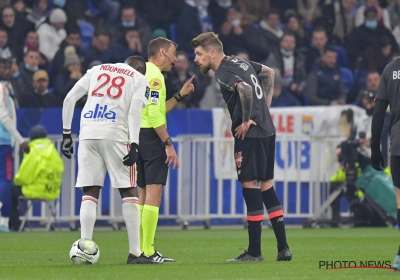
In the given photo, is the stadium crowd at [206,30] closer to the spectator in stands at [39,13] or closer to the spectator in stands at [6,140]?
the spectator in stands at [39,13]

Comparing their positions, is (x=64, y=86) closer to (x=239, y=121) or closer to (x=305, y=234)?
(x=305, y=234)

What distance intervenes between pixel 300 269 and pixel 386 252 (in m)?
2.67

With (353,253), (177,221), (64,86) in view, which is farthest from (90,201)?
(64,86)

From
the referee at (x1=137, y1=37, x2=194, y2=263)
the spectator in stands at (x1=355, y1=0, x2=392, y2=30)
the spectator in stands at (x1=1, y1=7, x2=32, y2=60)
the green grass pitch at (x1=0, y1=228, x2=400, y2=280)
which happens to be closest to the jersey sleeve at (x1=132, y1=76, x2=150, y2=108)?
the referee at (x1=137, y1=37, x2=194, y2=263)

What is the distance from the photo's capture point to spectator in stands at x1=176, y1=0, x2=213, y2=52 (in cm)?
2208

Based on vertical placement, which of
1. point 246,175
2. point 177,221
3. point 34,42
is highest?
point 34,42

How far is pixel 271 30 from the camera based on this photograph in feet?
74.0

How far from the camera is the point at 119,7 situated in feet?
74.2

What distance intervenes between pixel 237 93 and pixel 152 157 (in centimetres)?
131

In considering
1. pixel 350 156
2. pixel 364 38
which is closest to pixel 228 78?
pixel 350 156

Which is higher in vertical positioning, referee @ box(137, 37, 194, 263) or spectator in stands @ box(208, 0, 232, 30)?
spectator in stands @ box(208, 0, 232, 30)

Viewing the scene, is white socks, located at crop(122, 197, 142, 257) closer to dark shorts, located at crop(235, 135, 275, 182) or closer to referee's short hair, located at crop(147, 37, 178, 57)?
dark shorts, located at crop(235, 135, 275, 182)

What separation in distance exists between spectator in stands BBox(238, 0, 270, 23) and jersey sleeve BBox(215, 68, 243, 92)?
41.7 feet

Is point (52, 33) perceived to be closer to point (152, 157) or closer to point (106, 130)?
point (152, 157)
